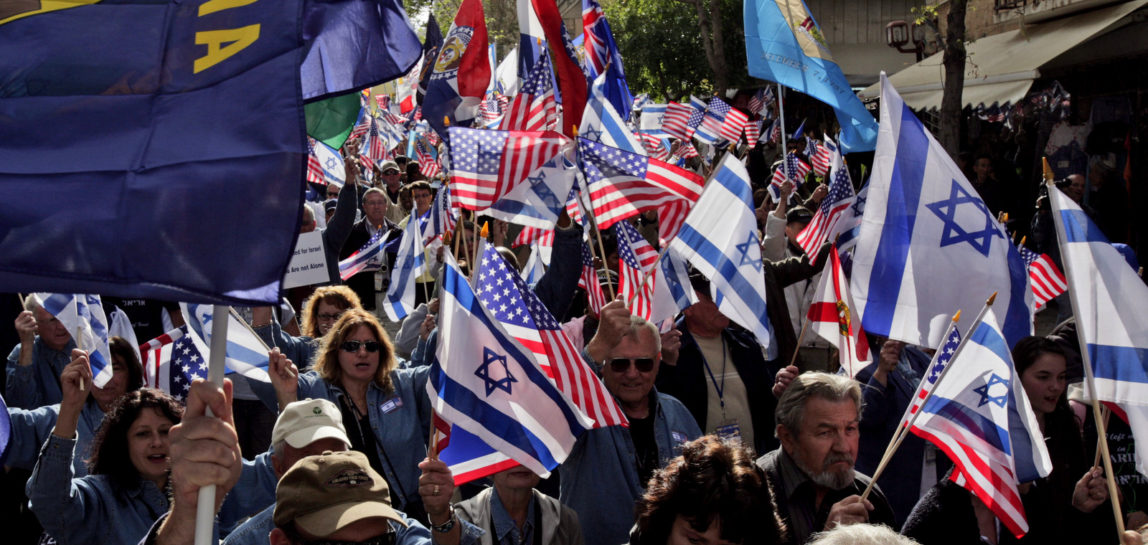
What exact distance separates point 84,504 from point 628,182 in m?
3.66

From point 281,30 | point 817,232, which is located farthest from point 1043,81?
point 281,30

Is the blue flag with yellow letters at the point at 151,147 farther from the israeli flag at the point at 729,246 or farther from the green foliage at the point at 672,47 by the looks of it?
the green foliage at the point at 672,47

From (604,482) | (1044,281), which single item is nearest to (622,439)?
(604,482)

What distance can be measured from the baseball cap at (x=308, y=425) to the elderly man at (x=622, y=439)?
0.90m

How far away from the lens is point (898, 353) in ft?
17.9

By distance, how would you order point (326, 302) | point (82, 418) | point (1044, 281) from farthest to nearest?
1. point (1044, 281)
2. point (326, 302)
3. point (82, 418)

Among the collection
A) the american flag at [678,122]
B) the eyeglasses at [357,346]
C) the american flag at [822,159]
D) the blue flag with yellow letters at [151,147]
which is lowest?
the american flag at [822,159]

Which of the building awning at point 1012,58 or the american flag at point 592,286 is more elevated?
the american flag at point 592,286

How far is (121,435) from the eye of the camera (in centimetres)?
463

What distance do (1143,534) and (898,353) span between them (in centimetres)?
182

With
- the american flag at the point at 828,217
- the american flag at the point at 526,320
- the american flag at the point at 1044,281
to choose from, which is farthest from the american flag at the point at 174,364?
the american flag at the point at 1044,281

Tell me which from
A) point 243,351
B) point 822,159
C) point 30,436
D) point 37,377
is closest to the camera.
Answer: point 30,436

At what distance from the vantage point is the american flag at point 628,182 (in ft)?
23.3

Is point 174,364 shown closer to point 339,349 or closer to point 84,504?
point 339,349
